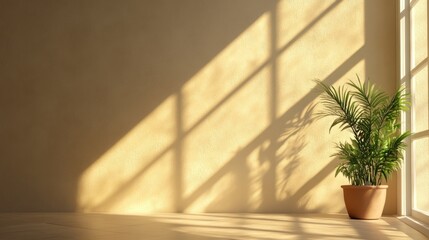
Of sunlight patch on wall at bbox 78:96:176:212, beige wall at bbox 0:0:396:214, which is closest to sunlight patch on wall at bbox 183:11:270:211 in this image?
beige wall at bbox 0:0:396:214

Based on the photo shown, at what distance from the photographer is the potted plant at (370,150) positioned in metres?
4.68

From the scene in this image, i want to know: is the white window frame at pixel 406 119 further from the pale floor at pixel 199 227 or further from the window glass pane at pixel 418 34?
the pale floor at pixel 199 227

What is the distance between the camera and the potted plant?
468 centimetres

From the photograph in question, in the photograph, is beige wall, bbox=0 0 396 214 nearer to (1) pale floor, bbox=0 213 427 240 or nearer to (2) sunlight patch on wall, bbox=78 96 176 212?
(2) sunlight patch on wall, bbox=78 96 176 212

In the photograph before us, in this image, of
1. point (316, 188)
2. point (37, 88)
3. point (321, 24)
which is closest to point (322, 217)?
point (316, 188)

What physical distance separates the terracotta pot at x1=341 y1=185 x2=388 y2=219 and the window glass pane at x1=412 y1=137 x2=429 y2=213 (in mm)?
330

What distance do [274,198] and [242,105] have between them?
0.98m

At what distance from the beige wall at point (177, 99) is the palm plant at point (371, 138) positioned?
0.39 meters

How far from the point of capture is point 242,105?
5.54 m

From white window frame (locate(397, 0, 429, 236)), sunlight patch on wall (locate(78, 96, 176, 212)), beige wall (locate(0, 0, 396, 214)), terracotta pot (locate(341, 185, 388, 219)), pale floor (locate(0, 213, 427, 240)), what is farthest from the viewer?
sunlight patch on wall (locate(78, 96, 176, 212))

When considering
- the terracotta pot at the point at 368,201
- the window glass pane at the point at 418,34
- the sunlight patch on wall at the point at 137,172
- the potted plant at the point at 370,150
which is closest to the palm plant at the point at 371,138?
the potted plant at the point at 370,150

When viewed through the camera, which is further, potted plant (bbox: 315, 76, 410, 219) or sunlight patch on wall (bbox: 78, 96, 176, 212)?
sunlight patch on wall (bbox: 78, 96, 176, 212)

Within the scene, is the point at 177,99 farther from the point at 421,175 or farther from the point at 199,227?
the point at 421,175

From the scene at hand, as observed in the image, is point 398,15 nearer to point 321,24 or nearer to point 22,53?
point 321,24
